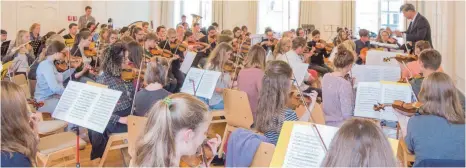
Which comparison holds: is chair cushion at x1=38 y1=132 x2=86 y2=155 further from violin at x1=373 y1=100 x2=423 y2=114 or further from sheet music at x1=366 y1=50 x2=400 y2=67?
sheet music at x1=366 y1=50 x2=400 y2=67

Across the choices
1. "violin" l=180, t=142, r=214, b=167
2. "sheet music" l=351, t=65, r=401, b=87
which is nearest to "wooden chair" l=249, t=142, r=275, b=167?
"violin" l=180, t=142, r=214, b=167

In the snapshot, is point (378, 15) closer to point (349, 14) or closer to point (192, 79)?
point (349, 14)

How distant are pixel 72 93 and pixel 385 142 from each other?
7.45 feet

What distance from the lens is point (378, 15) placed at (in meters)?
12.5

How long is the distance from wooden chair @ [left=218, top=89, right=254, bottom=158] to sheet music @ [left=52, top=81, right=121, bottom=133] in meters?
1.25

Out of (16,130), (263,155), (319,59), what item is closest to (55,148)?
(16,130)

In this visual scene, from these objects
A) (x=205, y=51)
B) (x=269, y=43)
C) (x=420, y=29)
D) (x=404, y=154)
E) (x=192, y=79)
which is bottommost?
(x=404, y=154)

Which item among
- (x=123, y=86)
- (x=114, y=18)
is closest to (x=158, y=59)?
(x=123, y=86)

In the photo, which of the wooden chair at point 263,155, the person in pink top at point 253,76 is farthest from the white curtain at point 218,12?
the wooden chair at point 263,155

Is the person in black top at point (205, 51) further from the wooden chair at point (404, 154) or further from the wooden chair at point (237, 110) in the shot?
the wooden chair at point (404, 154)

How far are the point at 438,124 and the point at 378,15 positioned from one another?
34.2 feet

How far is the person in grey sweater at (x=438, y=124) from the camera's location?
8.39 ft

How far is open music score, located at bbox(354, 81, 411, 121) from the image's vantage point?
3.39 meters

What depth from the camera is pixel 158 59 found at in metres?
3.86
